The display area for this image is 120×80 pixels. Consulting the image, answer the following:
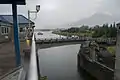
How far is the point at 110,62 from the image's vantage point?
2184 cm

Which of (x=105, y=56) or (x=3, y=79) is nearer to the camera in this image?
(x=3, y=79)

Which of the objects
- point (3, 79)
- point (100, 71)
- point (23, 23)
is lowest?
point (100, 71)

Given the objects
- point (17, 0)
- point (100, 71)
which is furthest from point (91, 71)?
point (17, 0)

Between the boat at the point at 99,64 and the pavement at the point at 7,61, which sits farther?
the boat at the point at 99,64

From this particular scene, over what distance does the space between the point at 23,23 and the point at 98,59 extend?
14.5 meters

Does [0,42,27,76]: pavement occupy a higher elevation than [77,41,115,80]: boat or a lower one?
higher

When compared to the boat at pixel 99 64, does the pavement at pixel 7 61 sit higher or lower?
higher

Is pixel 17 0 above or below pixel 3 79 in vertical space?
above

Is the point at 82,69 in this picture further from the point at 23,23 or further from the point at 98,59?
the point at 23,23

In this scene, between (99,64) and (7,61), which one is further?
(99,64)

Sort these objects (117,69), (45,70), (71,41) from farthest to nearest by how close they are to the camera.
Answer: (71,41)
(45,70)
(117,69)

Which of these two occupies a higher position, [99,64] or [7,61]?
[7,61]

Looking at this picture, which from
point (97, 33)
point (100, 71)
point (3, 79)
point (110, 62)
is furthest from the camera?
point (97, 33)

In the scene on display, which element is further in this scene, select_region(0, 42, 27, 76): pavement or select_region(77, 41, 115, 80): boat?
select_region(77, 41, 115, 80): boat
